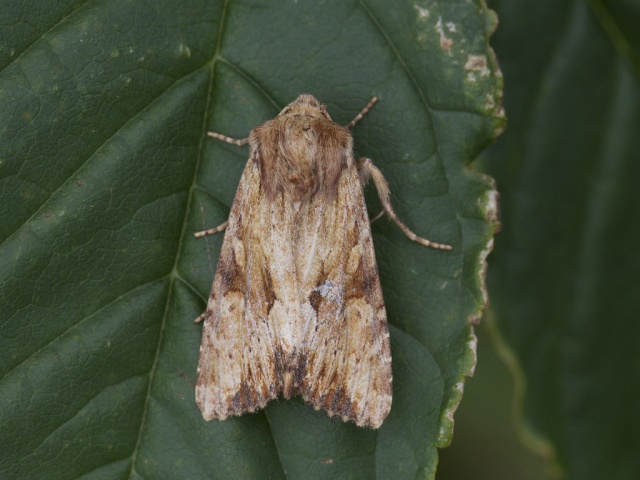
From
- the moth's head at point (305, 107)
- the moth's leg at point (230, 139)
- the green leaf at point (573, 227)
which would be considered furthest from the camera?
the green leaf at point (573, 227)

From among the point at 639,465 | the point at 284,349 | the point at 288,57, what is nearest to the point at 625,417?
the point at 639,465

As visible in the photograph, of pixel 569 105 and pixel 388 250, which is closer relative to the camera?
pixel 388 250

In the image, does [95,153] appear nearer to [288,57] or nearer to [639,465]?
[288,57]

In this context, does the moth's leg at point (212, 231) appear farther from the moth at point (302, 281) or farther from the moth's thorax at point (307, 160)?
the moth's thorax at point (307, 160)

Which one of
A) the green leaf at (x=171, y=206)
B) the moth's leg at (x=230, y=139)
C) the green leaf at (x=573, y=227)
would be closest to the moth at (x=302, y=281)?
the moth's leg at (x=230, y=139)

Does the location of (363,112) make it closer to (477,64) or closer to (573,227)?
(477,64)

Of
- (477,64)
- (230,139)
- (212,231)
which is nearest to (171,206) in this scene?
(212,231)
